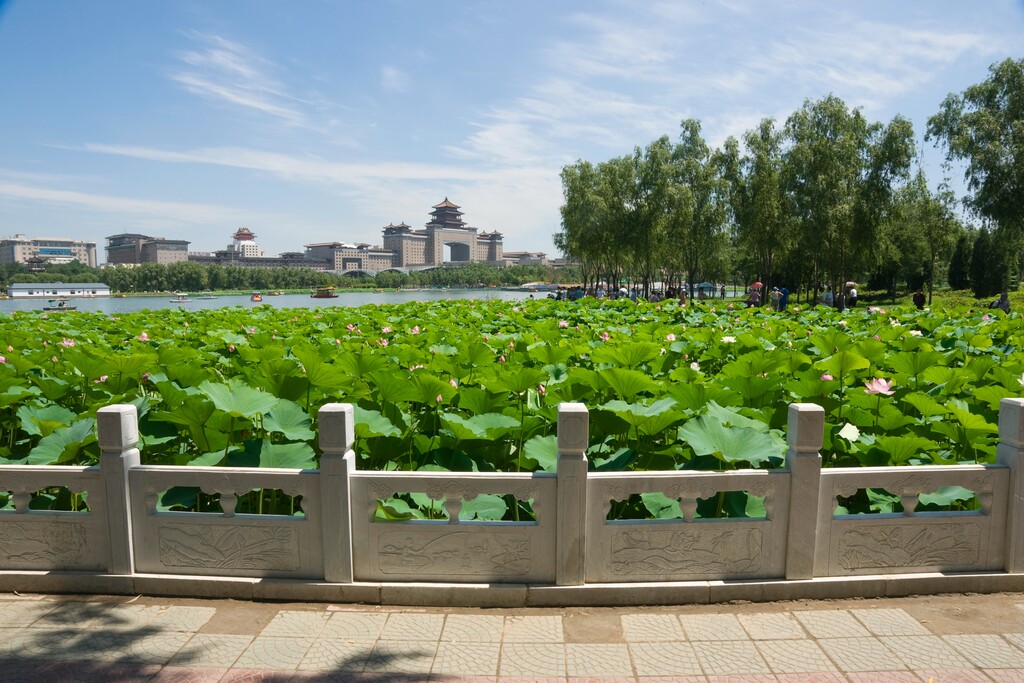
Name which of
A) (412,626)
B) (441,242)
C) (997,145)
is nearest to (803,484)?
(412,626)

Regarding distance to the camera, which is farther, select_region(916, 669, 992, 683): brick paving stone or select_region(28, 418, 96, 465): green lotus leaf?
select_region(28, 418, 96, 465): green lotus leaf

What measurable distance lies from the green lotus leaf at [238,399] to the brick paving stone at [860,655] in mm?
2729

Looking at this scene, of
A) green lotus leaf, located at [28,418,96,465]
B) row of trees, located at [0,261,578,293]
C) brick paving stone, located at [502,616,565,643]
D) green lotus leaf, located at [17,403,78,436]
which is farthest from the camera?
row of trees, located at [0,261,578,293]

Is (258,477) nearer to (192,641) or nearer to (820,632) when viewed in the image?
(192,641)

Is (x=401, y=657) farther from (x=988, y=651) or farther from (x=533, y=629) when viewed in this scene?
(x=988, y=651)

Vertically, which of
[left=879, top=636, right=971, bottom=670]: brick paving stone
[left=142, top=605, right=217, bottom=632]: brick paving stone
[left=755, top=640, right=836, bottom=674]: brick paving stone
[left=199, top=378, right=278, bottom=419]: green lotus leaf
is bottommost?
[left=142, top=605, right=217, bottom=632]: brick paving stone

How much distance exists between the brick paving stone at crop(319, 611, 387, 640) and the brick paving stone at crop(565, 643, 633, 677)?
2.64ft

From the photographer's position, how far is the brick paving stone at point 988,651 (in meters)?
2.60

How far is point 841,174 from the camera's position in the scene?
27.0 m

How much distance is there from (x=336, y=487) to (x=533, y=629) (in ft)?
3.42

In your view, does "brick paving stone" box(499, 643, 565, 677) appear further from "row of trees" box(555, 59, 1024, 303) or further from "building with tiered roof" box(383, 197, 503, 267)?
"building with tiered roof" box(383, 197, 503, 267)

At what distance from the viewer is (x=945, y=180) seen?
26.9 m

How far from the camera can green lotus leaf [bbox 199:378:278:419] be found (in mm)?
3307

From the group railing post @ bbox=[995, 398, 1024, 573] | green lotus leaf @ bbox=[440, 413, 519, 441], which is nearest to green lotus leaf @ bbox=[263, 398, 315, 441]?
green lotus leaf @ bbox=[440, 413, 519, 441]
